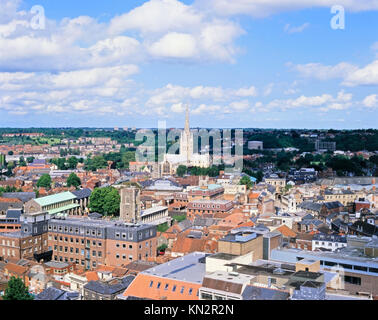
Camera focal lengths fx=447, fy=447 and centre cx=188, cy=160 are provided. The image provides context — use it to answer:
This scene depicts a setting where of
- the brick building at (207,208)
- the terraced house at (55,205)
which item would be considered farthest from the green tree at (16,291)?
the brick building at (207,208)

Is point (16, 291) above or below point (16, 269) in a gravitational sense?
above

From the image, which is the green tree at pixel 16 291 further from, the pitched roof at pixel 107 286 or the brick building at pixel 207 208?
the brick building at pixel 207 208

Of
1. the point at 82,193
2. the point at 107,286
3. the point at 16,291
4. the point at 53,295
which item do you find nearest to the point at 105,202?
the point at 82,193

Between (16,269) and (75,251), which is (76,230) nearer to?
(75,251)

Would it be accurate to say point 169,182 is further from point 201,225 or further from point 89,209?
point 201,225


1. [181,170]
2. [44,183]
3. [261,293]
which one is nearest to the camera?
[261,293]
